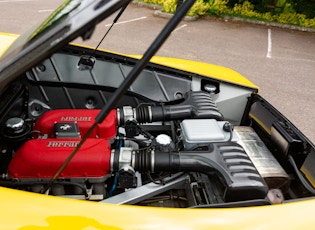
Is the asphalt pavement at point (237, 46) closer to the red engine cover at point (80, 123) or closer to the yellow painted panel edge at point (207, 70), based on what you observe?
the yellow painted panel edge at point (207, 70)

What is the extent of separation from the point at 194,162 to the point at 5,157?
98 cm

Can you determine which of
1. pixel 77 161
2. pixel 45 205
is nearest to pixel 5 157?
pixel 77 161

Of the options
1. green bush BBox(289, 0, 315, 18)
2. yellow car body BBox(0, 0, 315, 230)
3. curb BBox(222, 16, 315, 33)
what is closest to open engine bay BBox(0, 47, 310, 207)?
yellow car body BBox(0, 0, 315, 230)

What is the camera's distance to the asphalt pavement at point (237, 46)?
4914 millimetres

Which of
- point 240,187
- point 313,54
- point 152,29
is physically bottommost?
point 240,187

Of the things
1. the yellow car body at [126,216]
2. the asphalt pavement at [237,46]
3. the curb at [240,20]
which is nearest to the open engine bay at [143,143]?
the yellow car body at [126,216]

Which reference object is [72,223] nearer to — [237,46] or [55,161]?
[55,161]

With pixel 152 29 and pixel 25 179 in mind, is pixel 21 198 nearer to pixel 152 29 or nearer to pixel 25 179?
pixel 25 179

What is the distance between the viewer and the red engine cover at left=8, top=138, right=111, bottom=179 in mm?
1529

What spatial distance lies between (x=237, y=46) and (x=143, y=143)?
18.5 ft

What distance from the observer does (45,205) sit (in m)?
1.24

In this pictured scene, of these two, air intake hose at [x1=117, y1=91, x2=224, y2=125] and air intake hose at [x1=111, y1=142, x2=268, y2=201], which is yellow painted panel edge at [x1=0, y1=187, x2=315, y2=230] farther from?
air intake hose at [x1=117, y1=91, x2=224, y2=125]

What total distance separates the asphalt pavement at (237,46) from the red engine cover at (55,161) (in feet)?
10.1

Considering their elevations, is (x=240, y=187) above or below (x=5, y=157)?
below
